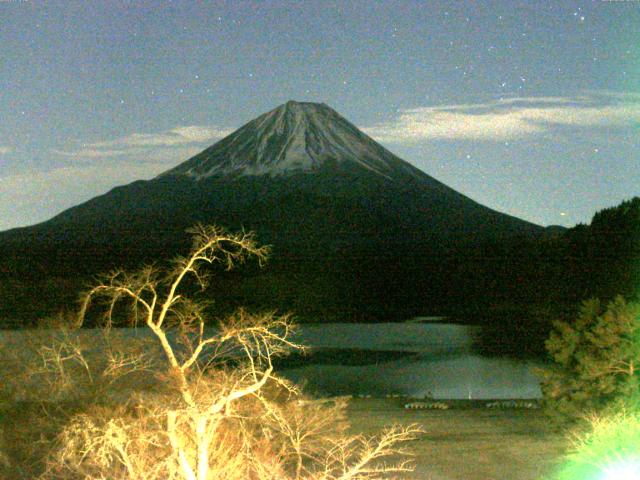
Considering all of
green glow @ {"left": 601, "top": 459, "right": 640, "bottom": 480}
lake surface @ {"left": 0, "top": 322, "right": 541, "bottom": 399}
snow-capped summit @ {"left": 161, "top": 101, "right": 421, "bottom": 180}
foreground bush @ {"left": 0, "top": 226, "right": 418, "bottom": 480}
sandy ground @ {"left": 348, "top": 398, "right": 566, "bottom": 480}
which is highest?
snow-capped summit @ {"left": 161, "top": 101, "right": 421, "bottom": 180}

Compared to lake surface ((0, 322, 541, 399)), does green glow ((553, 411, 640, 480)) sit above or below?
above

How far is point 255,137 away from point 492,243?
183 ft

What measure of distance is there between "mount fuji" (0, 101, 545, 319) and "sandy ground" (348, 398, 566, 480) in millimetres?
43291

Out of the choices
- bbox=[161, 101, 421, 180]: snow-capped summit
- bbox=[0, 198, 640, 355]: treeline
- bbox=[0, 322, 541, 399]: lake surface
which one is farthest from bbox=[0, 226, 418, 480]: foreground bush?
bbox=[161, 101, 421, 180]: snow-capped summit

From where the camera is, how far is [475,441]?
539 inches

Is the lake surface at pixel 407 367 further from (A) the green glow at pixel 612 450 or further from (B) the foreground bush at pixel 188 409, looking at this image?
(A) the green glow at pixel 612 450

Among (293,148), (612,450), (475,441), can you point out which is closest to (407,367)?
(475,441)

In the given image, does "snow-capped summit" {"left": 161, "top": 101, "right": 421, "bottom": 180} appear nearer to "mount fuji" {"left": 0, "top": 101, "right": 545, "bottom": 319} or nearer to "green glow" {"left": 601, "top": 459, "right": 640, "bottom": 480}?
"mount fuji" {"left": 0, "top": 101, "right": 545, "bottom": 319}

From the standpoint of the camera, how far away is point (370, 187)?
112562 mm

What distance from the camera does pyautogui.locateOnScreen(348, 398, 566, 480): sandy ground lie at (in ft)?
38.1

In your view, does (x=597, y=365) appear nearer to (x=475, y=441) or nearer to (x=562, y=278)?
(x=475, y=441)

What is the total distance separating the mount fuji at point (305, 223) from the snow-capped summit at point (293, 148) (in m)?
0.19

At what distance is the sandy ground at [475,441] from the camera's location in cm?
1161

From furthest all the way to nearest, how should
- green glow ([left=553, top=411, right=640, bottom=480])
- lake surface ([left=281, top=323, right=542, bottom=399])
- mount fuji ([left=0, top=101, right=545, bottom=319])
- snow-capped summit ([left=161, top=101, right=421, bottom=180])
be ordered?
snow-capped summit ([left=161, top=101, right=421, bottom=180]), mount fuji ([left=0, top=101, right=545, bottom=319]), lake surface ([left=281, top=323, right=542, bottom=399]), green glow ([left=553, top=411, right=640, bottom=480])
